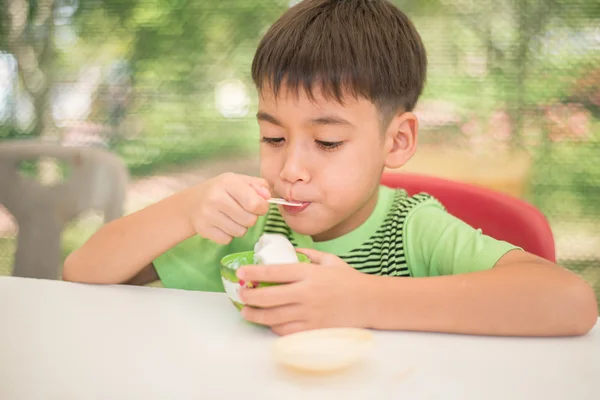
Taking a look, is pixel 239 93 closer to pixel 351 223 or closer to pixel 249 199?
pixel 351 223

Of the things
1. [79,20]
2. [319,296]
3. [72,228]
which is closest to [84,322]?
[319,296]

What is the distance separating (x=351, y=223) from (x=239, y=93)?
4.05 feet

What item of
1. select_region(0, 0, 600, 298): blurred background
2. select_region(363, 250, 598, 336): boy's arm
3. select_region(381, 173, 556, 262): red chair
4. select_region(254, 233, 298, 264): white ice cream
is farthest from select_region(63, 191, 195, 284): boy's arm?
select_region(0, 0, 600, 298): blurred background

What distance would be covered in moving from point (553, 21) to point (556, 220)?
646mm

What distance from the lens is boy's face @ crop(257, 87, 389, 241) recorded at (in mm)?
922

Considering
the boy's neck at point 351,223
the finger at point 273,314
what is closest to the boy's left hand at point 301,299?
the finger at point 273,314

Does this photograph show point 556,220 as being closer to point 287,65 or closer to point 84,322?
point 287,65

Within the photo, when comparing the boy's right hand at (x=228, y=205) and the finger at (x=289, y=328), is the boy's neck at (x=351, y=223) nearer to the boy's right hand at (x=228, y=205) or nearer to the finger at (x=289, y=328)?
the boy's right hand at (x=228, y=205)

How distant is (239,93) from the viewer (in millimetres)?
2223

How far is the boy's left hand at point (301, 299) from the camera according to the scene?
0.70 meters

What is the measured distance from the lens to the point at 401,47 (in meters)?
1.05

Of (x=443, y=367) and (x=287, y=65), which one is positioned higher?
(x=287, y=65)

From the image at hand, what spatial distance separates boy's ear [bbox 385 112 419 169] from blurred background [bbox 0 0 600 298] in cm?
102

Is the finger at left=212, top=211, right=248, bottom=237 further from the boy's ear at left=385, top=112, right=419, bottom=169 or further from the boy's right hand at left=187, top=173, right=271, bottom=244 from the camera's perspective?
the boy's ear at left=385, top=112, right=419, bottom=169
